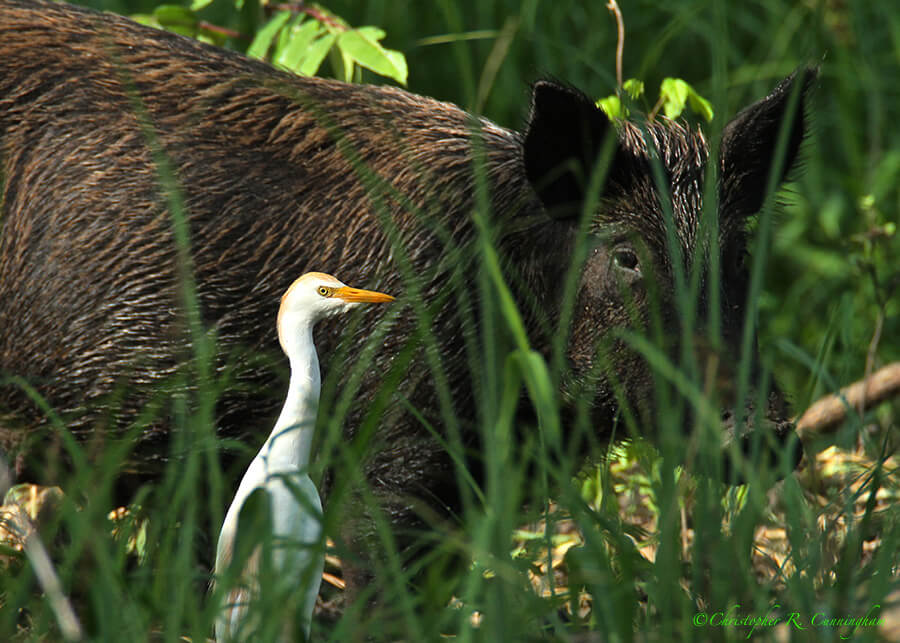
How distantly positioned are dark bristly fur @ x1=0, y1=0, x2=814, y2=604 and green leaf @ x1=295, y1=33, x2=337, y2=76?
372 mm

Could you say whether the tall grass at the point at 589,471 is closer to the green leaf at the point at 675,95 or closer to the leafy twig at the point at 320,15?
the green leaf at the point at 675,95

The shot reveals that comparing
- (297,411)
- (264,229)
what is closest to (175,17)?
(264,229)

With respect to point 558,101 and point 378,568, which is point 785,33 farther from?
point 378,568

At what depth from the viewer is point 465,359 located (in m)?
3.35

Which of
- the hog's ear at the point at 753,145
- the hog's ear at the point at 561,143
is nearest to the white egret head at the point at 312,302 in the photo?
the hog's ear at the point at 561,143

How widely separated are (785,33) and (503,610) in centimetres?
494

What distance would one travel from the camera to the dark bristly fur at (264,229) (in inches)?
131

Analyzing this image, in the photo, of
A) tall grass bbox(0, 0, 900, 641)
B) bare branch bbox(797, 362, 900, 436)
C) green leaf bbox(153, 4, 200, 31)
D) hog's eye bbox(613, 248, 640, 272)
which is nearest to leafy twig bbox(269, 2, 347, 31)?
green leaf bbox(153, 4, 200, 31)

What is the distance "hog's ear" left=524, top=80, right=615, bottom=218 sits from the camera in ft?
10.6

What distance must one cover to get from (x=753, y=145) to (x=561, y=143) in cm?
53

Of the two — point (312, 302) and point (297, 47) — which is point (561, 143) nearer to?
point (312, 302)

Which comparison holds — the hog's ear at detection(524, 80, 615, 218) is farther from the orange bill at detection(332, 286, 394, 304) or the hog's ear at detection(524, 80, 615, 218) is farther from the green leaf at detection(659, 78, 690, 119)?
the orange bill at detection(332, 286, 394, 304)

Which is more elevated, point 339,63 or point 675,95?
point 675,95

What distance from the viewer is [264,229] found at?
11.4ft
